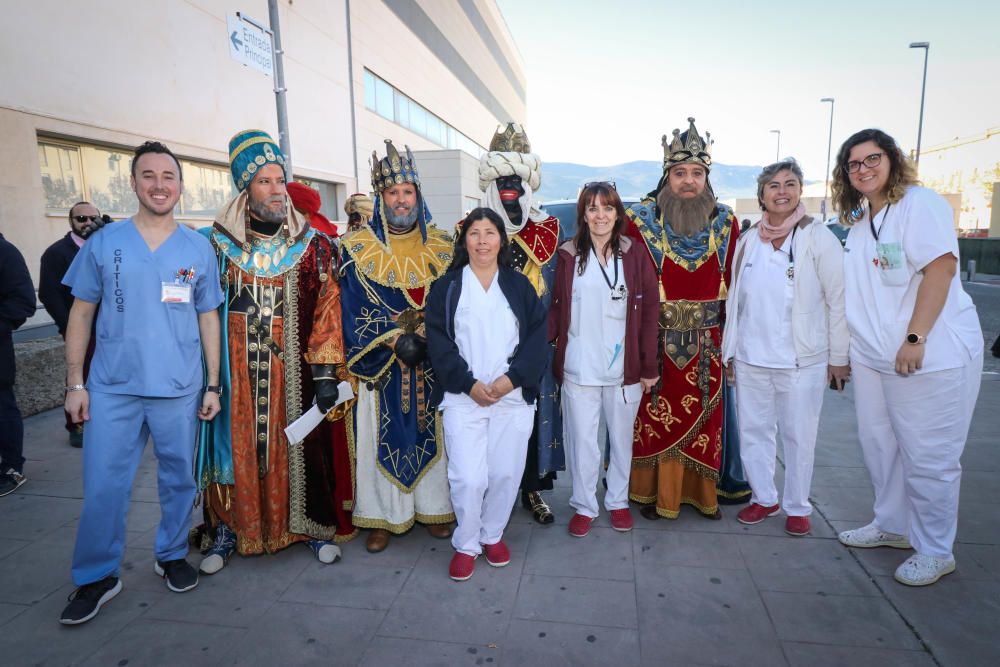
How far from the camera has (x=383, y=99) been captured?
19.7m

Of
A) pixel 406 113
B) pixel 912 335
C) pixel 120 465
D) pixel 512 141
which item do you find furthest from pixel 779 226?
pixel 406 113

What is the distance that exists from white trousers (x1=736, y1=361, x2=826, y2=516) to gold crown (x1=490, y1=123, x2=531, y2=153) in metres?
1.90

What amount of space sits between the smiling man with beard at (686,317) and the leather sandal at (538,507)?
621mm

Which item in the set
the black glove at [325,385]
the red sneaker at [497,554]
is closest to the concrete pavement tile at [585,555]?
the red sneaker at [497,554]

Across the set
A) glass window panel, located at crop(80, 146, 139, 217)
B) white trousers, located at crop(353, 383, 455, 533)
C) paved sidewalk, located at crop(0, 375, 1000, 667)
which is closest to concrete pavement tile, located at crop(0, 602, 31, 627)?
paved sidewalk, located at crop(0, 375, 1000, 667)

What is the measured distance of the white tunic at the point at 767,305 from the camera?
128 inches

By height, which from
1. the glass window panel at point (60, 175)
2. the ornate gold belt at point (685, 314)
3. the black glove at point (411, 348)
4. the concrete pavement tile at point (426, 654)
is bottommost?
the concrete pavement tile at point (426, 654)

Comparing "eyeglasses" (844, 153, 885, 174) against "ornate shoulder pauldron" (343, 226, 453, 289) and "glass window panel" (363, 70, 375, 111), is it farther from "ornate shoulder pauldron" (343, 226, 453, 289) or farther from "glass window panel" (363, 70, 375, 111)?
"glass window panel" (363, 70, 375, 111)

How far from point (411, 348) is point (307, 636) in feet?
4.64

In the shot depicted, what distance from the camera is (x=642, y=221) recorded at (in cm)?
352

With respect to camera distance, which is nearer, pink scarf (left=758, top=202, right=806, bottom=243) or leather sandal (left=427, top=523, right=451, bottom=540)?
pink scarf (left=758, top=202, right=806, bottom=243)

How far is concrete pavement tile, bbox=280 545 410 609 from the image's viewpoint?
2.83 metres

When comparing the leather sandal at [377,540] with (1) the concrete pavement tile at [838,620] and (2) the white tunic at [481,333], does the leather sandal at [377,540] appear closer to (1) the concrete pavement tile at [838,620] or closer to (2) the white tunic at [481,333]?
(2) the white tunic at [481,333]

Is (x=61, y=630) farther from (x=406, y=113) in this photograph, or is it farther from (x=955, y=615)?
(x=406, y=113)
